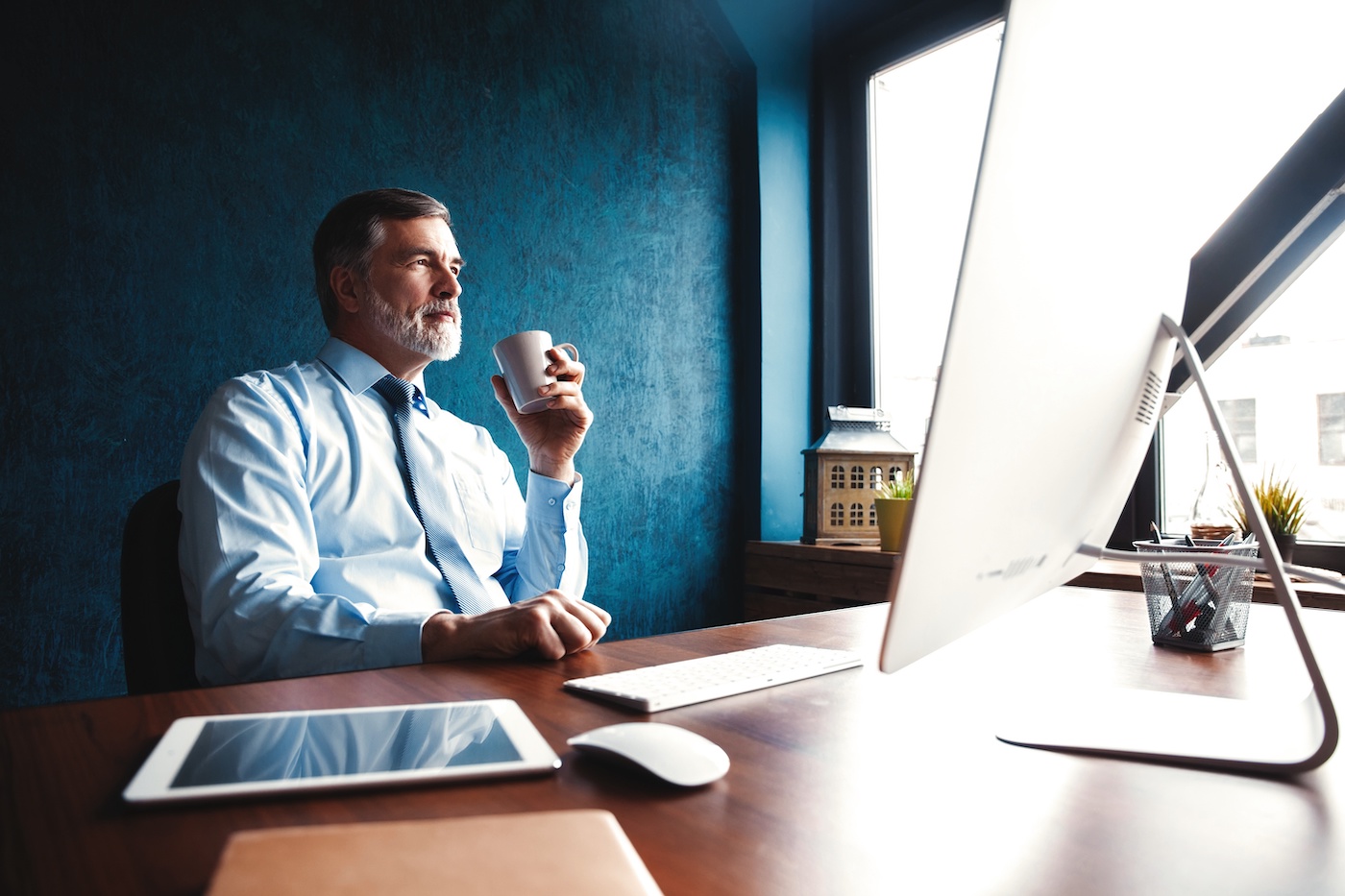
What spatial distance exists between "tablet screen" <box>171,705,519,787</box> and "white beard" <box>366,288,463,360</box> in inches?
41.5

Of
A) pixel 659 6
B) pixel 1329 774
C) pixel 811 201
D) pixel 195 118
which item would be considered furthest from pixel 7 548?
pixel 811 201

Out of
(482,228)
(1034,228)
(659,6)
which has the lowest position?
(1034,228)

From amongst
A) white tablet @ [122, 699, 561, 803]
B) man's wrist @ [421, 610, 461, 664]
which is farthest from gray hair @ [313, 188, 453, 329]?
white tablet @ [122, 699, 561, 803]

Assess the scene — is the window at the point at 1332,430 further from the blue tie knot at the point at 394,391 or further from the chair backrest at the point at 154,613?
the chair backrest at the point at 154,613

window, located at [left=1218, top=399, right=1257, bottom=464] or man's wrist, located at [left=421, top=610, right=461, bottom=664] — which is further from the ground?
window, located at [left=1218, top=399, right=1257, bottom=464]

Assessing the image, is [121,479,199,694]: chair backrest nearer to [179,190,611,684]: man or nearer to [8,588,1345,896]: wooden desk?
[179,190,611,684]: man

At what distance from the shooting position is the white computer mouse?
20.3 inches

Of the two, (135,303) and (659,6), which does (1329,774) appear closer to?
(135,303)

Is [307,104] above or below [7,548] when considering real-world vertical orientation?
above

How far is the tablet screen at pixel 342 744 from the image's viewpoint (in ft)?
1.69

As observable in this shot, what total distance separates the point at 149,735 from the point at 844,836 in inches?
19.5

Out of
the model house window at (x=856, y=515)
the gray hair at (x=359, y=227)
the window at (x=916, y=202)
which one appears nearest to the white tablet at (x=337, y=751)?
the gray hair at (x=359, y=227)

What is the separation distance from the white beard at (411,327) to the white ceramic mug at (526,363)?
1.14 ft

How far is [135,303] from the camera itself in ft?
5.46
